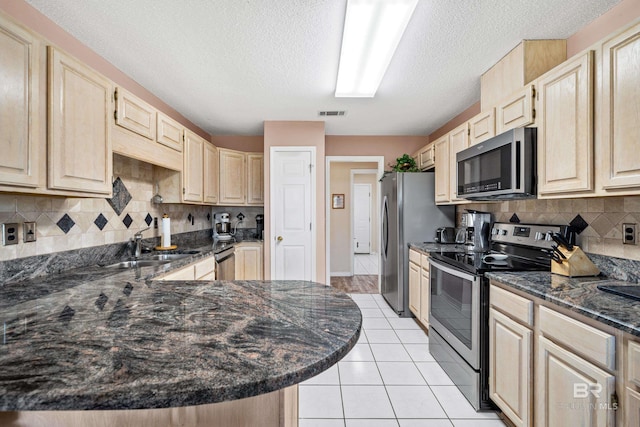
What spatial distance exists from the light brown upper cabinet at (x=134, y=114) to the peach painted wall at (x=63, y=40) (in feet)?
1.29

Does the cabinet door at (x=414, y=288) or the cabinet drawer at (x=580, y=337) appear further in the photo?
the cabinet door at (x=414, y=288)

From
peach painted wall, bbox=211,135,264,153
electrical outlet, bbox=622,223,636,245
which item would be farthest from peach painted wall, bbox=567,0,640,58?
peach painted wall, bbox=211,135,264,153

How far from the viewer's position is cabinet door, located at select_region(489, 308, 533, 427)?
1486 mm

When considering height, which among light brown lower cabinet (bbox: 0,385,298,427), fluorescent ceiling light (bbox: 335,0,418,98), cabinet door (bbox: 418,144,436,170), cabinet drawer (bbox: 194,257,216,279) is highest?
fluorescent ceiling light (bbox: 335,0,418,98)

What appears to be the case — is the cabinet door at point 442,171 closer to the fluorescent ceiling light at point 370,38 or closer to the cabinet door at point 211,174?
the fluorescent ceiling light at point 370,38

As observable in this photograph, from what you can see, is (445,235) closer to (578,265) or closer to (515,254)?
(515,254)

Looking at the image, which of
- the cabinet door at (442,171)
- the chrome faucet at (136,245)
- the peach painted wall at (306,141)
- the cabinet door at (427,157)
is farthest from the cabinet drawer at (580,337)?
the chrome faucet at (136,245)

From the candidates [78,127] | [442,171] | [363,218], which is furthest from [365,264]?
[78,127]

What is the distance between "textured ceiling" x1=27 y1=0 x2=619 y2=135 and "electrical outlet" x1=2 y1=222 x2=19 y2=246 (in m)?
1.26

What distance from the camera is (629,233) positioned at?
5.25 ft

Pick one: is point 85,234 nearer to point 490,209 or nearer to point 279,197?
point 279,197

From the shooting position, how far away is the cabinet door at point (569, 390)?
3.61ft

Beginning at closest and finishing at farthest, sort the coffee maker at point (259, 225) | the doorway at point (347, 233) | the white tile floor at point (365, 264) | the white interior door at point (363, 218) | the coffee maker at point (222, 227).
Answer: the coffee maker at point (222, 227), the coffee maker at point (259, 225), the doorway at point (347, 233), the white tile floor at point (365, 264), the white interior door at point (363, 218)

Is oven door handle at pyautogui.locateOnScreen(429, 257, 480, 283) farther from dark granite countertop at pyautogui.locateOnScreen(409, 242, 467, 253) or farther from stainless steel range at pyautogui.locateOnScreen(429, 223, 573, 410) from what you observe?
dark granite countertop at pyautogui.locateOnScreen(409, 242, 467, 253)
